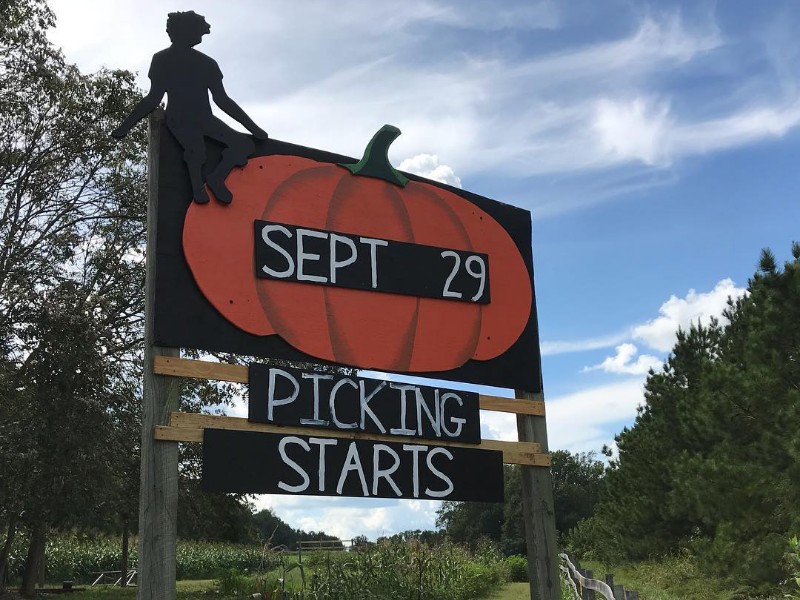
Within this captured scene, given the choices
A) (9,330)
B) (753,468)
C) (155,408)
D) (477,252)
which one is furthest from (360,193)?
(9,330)

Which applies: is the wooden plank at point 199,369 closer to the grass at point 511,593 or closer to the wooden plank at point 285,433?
the wooden plank at point 285,433

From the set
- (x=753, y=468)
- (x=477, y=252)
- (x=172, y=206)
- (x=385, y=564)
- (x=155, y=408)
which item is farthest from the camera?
(x=753, y=468)

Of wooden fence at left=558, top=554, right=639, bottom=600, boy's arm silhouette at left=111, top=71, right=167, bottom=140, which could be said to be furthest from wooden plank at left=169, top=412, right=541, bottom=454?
boy's arm silhouette at left=111, top=71, right=167, bottom=140

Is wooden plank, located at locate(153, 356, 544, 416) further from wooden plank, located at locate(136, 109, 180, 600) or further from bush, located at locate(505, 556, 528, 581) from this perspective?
bush, located at locate(505, 556, 528, 581)

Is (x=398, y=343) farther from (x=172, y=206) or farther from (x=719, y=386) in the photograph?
(x=719, y=386)

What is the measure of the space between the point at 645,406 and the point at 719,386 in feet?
38.2

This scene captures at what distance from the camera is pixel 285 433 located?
193 inches

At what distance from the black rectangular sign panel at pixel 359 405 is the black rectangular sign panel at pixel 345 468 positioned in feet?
0.33

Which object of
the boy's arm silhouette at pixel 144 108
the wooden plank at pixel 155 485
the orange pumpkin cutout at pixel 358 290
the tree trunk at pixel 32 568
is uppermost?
the boy's arm silhouette at pixel 144 108

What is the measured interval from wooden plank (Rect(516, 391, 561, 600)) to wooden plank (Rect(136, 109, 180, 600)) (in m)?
2.58

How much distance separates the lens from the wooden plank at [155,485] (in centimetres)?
443

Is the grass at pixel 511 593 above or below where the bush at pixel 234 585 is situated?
below

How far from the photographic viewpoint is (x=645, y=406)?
26156 millimetres

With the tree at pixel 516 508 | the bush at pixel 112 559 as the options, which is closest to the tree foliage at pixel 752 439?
the bush at pixel 112 559
